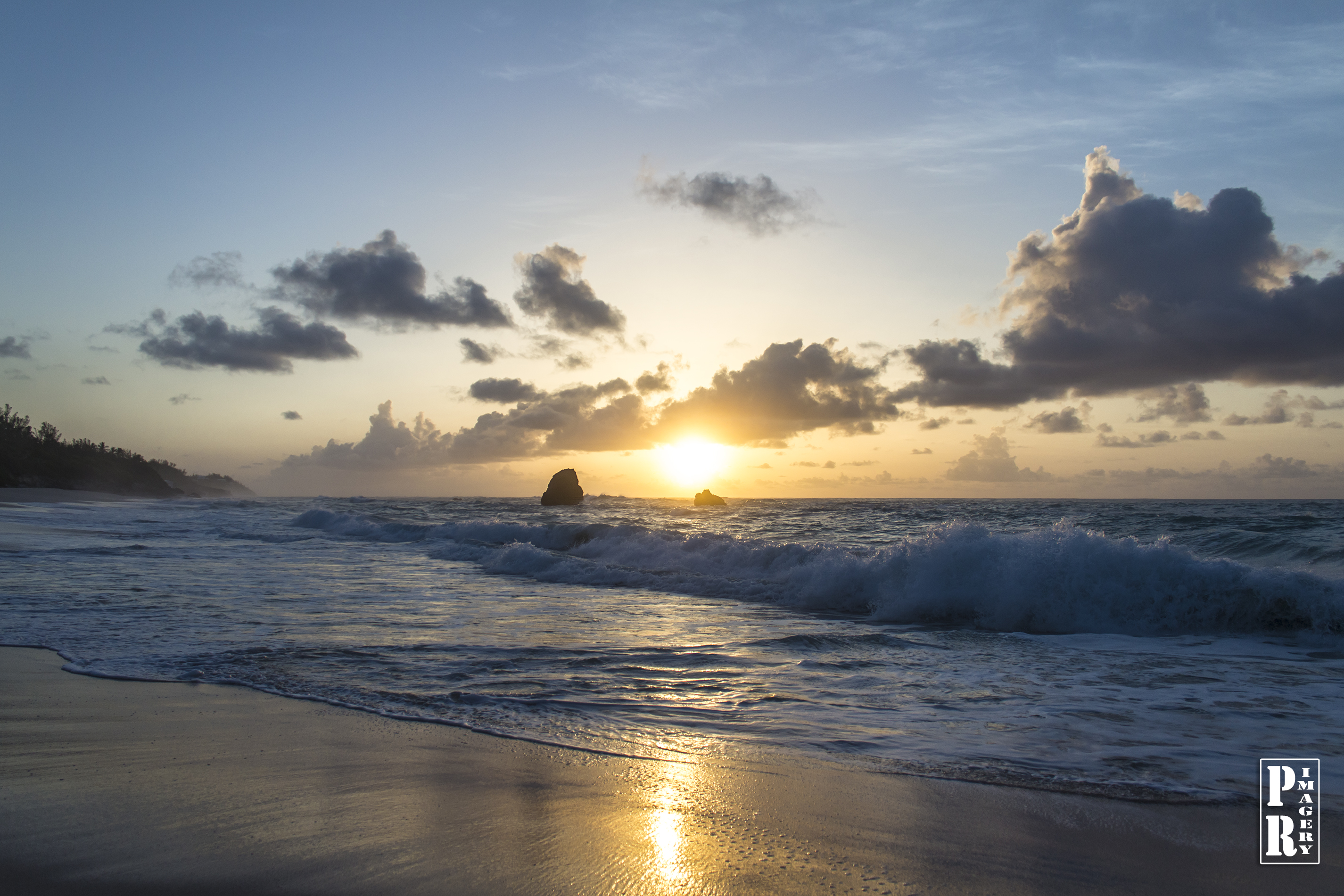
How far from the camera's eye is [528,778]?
4.16 metres

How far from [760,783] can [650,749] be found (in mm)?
883

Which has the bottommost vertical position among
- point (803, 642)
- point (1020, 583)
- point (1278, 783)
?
point (803, 642)

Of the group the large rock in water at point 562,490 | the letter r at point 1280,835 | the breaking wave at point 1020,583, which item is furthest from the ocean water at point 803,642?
the large rock in water at point 562,490

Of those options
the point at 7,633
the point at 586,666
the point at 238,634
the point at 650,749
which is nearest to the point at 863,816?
the point at 650,749

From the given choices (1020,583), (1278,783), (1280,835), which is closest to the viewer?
(1280,835)

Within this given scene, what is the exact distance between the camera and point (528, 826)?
347cm

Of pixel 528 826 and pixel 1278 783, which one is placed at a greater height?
pixel 528 826

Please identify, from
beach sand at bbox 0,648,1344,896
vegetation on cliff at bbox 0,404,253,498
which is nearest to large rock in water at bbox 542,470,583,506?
vegetation on cliff at bbox 0,404,253,498

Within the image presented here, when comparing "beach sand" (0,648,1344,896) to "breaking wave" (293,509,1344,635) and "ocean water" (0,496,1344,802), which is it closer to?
"ocean water" (0,496,1344,802)

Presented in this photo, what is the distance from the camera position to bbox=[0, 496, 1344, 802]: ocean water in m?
5.08

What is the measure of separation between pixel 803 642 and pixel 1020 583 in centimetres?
482

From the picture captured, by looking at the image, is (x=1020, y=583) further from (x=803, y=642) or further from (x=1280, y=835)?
(x=1280, y=835)

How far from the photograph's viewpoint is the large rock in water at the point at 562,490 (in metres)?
75.8

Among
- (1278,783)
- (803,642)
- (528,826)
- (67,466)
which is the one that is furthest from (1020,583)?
(67,466)
